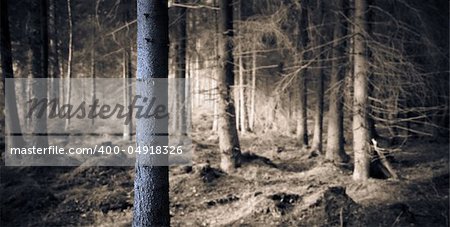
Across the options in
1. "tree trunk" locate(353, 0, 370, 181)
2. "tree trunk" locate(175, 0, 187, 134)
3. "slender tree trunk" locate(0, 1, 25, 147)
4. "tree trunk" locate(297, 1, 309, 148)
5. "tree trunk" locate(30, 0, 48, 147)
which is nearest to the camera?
"tree trunk" locate(353, 0, 370, 181)

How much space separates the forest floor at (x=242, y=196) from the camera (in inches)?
334

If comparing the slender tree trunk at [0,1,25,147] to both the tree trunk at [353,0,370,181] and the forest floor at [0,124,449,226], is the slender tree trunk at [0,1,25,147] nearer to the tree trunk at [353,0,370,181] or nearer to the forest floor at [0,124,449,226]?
the forest floor at [0,124,449,226]

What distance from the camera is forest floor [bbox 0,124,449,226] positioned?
8477 mm

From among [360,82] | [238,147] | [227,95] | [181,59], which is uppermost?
[181,59]

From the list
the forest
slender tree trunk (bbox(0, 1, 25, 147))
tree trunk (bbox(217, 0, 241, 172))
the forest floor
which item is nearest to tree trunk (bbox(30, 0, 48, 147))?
the forest

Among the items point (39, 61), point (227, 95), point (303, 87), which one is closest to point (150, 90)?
point (227, 95)

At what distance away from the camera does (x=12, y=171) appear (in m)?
11.5

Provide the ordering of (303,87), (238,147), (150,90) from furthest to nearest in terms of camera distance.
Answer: (303,87), (238,147), (150,90)

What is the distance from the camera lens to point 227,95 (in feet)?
38.9

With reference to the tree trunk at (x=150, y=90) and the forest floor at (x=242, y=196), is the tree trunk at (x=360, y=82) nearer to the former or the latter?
the forest floor at (x=242, y=196)

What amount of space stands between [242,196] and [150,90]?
5412mm

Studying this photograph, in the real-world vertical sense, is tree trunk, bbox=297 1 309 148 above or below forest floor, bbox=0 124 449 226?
above

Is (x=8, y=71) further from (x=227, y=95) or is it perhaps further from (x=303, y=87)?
(x=303, y=87)

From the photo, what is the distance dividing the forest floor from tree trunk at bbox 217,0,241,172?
22.2 inches
